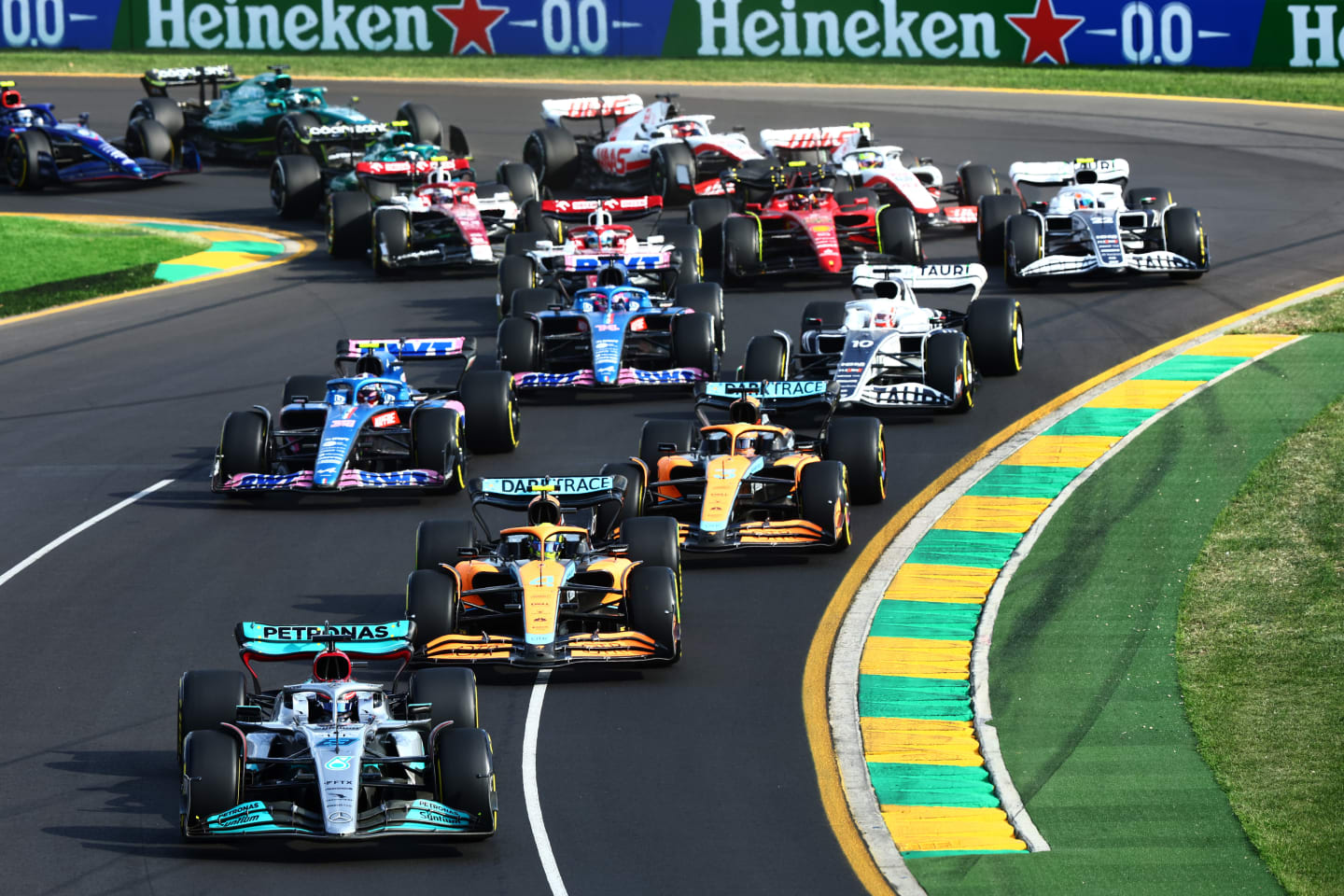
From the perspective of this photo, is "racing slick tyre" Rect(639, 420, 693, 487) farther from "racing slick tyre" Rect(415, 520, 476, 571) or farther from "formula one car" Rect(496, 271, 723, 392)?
"formula one car" Rect(496, 271, 723, 392)

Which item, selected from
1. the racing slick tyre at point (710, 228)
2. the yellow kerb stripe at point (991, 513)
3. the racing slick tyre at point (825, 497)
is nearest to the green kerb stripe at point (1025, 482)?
the yellow kerb stripe at point (991, 513)

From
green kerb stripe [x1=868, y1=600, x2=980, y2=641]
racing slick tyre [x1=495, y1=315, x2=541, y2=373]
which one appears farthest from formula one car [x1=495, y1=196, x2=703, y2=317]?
green kerb stripe [x1=868, y1=600, x2=980, y2=641]

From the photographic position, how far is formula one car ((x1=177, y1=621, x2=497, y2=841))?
579 inches

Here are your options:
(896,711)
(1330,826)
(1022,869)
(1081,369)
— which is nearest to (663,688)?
(896,711)

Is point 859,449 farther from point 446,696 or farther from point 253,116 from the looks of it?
point 253,116

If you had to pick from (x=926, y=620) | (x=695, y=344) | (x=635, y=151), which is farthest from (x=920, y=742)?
(x=635, y=151)

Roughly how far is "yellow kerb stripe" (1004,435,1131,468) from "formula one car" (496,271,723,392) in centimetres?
473

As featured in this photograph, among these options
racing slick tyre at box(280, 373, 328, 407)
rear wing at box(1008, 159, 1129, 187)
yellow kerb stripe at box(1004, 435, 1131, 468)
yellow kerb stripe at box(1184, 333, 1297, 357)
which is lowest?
yellow kerb stripe at box(1004, 435, 1131, 468)

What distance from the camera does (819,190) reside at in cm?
3606

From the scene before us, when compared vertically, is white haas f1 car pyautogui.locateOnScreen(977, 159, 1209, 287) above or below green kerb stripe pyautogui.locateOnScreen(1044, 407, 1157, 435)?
above

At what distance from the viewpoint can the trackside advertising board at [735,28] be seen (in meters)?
56.0

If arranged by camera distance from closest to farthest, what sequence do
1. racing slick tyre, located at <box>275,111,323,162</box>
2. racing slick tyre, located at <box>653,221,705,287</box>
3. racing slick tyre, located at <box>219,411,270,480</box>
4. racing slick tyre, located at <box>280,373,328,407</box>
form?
1. racing slick tyre, located at <box>219,411,270,480</box>
2. racing slick tyre, located at <box>280,373,328,407</box>
3. racing slick tyre, located at <box>653,221,705,287</box>
4. racing slick tyre, located at <box>275,111,323,162</box>

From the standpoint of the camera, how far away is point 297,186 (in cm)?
4409

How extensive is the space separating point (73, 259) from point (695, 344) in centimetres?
1750
